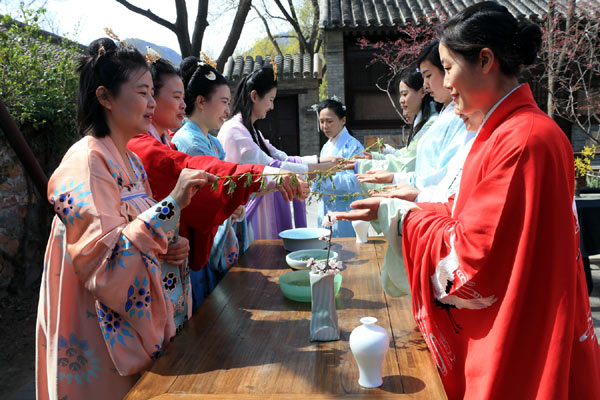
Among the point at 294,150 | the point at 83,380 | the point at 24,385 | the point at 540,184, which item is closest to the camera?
the point at 540,184

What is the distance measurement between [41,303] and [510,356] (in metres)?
1.66

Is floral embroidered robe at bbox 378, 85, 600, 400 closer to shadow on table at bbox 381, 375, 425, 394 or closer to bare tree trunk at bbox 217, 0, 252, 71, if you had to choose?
shadow on table at bbox 381, 375, 425, 394

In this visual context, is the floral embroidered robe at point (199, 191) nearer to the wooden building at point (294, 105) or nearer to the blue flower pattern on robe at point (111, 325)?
the blue flower pattern on robe at point (111, 325)

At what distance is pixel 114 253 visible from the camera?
5.40ft

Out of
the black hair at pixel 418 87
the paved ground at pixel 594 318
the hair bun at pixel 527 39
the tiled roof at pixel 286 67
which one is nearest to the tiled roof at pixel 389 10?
the tiled roof at pixel 286 67

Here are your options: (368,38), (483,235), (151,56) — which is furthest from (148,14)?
(483,235)

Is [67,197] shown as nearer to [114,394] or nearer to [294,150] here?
[114,394]

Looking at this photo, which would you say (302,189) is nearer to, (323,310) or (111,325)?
(323,310)

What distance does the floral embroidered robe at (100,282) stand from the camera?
163 centimetres

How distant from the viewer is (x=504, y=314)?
1417mm

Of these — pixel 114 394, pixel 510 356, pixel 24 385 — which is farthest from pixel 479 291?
pixel 24 385

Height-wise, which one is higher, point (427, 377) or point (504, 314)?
point (504, 314)

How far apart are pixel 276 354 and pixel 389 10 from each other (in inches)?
418

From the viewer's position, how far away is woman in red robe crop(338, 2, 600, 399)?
54.6 inches
